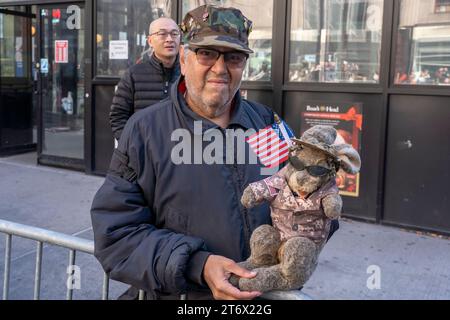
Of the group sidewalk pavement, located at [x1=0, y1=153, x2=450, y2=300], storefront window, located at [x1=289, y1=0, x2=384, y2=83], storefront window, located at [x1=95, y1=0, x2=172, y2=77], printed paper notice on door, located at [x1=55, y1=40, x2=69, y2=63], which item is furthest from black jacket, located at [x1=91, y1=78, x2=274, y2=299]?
printed paper notice on door, located at [x1=55, y1=40, x2=69, y2=63]

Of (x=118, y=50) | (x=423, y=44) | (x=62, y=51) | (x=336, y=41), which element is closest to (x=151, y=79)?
(x=336, y=41)

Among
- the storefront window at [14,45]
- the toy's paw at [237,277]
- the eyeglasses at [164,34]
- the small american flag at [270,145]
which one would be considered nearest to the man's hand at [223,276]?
the toy's paw at [237,277]

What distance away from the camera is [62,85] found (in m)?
7.91

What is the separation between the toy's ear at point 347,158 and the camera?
150 cm

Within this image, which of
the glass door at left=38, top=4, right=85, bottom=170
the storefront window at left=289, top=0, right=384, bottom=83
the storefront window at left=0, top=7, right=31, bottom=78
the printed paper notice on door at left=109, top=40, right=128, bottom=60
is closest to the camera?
the storefront window at left=289, top=0, right=384, bottom=83

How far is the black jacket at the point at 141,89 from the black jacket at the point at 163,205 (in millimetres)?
2340

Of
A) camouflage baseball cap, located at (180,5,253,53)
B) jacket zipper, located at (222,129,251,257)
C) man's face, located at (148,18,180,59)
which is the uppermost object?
man's face, located at (148,18,180,59)

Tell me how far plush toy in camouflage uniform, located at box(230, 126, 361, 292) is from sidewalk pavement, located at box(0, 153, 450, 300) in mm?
2252

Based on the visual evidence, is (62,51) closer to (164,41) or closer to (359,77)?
(164,41)

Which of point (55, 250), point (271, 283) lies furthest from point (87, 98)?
point (271, 283)

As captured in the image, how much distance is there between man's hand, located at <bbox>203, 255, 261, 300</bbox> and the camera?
1.52 meters

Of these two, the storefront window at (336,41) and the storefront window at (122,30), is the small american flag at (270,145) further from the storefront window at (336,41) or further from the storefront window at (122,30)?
the storefront window at (122,30)

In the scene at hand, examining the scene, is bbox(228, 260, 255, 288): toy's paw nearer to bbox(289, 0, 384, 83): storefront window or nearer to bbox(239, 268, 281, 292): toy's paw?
bbox(239, 268, 281, 292): toy's paw

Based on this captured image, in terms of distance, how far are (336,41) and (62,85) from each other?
14.2 feet
